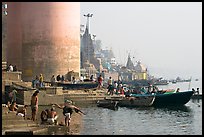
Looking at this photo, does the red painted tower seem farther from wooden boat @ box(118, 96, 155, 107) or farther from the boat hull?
the boat hull

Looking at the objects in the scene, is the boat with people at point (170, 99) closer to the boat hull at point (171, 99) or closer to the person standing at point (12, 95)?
the boat hull at point (171, 99)

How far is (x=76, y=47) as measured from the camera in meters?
43.2

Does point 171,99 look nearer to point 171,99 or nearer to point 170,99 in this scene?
point 171,99

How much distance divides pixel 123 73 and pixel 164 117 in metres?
117

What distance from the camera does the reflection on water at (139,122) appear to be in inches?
721

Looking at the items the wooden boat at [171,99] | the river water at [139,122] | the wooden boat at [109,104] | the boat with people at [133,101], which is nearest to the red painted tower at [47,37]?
the boat with people at [133,101]

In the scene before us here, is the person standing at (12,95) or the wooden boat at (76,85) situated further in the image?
the wooden boat at (76,85)

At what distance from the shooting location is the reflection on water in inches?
721

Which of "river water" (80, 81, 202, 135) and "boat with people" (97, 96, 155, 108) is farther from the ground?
"boat with people" (97, 96, 155, 108)

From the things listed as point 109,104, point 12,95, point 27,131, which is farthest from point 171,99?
point 27,131

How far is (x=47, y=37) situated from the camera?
137 ft

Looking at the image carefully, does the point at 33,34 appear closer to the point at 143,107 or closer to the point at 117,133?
the point at 143,107

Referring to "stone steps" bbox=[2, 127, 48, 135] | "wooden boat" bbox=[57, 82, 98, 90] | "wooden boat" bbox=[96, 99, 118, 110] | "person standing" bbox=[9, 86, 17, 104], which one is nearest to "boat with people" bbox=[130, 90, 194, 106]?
"wooden boat" bbox=[96, 99, 118, 110]

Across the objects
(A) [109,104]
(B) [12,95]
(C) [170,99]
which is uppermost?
(B) [12,95]
